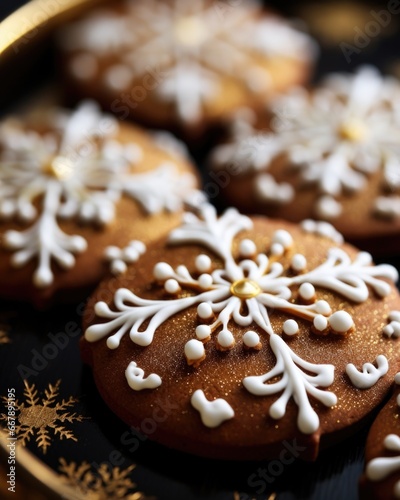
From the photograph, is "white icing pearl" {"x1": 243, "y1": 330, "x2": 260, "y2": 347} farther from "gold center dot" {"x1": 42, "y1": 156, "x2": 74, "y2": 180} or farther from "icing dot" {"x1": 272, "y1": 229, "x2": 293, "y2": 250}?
"gold center dot" {"x1": 42, "y1": 156, "x2": 74, "y2": 180}

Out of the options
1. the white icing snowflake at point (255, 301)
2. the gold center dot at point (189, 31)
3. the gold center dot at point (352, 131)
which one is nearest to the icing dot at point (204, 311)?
the white icing snowflake at point (255, 301)

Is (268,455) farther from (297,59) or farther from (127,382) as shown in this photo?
(297,59)

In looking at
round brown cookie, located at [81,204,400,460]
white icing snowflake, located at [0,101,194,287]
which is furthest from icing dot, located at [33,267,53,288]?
round brown cookie, located at [81,204,400,460]

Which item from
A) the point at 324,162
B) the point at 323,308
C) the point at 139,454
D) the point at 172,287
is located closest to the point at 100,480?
the point at 139,454

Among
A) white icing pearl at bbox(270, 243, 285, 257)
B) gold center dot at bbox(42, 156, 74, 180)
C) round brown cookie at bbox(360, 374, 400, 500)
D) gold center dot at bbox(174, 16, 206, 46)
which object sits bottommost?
round brown cookie at bbox(360, 374, 400, 500)

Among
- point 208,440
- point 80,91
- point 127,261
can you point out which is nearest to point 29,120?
A: point 80,91

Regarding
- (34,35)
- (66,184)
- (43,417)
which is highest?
(34,35)

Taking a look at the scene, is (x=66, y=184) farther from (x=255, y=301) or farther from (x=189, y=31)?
(x=189, y=31)
